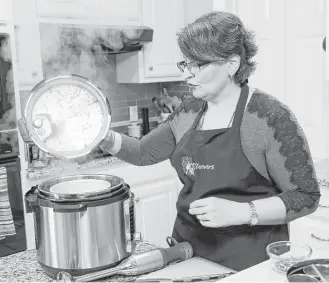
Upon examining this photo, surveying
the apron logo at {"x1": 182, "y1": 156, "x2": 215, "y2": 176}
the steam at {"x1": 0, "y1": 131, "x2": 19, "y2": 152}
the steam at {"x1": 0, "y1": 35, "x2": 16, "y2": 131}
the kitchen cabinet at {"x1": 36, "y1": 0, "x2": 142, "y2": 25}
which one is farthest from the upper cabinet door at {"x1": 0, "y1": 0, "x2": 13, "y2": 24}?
the apron logo at {"x1": 182, "y1": 156, "x2": 215, "y2": 176}

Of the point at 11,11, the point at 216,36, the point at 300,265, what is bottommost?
the point at 300,265

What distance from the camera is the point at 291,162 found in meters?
1.37

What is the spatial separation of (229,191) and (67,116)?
54 centimetres

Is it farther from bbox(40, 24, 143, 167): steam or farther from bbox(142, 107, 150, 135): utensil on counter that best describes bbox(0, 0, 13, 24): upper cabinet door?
bbox(142, 107, 150, 135): utensil on counter

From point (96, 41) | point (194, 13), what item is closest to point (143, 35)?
point (96, 41)

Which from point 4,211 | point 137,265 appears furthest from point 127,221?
point 4,211

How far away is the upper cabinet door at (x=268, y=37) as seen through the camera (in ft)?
10.9

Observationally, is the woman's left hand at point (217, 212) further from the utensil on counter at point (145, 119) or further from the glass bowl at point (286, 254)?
the utensil on counter at point (145, 119)

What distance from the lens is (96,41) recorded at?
11.4ft

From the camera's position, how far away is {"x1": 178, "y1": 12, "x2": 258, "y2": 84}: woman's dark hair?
1.43 metres

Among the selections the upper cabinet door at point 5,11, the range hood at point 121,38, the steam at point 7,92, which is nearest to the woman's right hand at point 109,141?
the steam at point 7,92

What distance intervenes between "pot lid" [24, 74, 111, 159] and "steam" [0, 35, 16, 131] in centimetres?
132

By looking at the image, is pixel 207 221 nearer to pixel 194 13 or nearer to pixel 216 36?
pixel 216 36

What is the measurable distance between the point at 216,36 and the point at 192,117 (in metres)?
0.30
